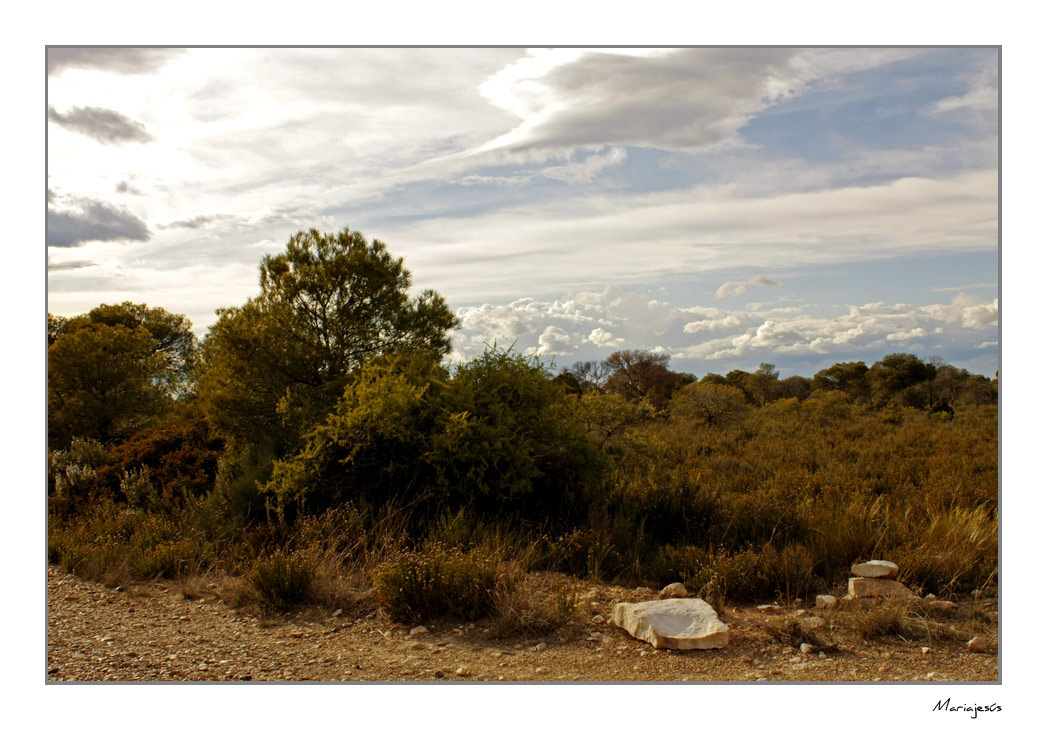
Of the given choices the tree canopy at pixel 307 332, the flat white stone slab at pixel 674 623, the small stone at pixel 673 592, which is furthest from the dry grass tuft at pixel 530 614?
the tree canopy at pixel 307 332

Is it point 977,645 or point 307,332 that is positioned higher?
point 307,332

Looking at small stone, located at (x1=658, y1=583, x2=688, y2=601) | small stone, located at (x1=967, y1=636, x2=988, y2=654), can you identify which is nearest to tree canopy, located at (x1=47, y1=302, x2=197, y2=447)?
small stone, located at (x1=658, y1=583, x2=688, y2=601)

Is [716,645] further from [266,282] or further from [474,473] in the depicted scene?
[266,282]

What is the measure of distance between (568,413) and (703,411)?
1406 centimetres

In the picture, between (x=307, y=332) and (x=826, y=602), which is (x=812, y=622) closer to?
(x=826, y=602)

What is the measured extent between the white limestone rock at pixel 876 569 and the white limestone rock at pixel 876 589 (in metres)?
0.26

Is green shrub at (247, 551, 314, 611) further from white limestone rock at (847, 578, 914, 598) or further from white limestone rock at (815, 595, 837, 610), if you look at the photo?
white limestone rock at (847, 578, 914, 598)

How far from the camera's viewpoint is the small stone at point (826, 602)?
5.61 meters

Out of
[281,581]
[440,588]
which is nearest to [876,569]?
[440,588]

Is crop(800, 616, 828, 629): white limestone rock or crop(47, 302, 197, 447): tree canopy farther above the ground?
crop(47, 302, 197, 447): tree canopy

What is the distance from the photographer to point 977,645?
492 cm

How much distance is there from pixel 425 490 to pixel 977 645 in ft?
17.7

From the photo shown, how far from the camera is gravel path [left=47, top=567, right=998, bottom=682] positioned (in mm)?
4602

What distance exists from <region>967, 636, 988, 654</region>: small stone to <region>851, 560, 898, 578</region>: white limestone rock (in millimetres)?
1137
